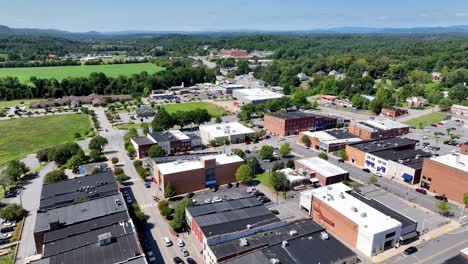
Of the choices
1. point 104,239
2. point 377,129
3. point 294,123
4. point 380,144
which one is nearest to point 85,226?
point 104,239

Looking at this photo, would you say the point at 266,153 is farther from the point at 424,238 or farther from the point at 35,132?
the point at 35,132

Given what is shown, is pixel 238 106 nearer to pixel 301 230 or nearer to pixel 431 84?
pixel 301 230

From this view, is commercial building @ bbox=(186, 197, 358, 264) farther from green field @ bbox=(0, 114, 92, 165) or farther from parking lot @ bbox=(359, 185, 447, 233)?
green field @ bbox=(0, 114, 92, 165)

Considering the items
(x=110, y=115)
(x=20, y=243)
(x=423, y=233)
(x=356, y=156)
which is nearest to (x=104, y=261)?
(x=20, y=243)

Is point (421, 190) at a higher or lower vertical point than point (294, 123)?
lower

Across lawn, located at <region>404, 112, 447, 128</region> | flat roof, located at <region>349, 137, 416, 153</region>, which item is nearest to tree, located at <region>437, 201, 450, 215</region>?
flat roof, located at <region>349, 137, 416, 153</region>

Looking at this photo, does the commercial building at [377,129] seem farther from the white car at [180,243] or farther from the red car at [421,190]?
the white car at [180,243]

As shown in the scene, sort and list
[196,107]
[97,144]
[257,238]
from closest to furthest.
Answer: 1. [257,238]
2. [97,144]
3. [196,107]

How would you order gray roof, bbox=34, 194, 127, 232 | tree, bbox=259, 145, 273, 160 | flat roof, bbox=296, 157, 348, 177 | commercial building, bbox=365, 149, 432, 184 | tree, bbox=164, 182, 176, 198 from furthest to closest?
1. tree, bbox=259, 145, 273, 160
2. commercial building, bbox=365, 149, 432, 184
3. flat roof, bbox=296, 157, 348, 177
4. tree, bbox=164, 182, 176, 198
5. gray roof, bbox=34, 194, 127, 232
